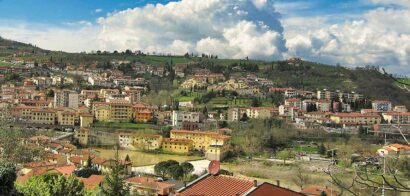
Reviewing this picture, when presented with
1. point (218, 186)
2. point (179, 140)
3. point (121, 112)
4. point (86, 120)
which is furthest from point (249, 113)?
point (218, 186)

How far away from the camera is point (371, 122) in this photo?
5453 centimetres

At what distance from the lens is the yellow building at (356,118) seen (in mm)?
53250

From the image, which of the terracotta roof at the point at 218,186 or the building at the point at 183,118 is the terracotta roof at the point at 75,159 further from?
the terracotta roof at the point at 218,186

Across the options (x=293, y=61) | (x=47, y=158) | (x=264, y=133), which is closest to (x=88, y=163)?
(x=47, y=158)

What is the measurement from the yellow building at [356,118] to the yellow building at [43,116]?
101ft

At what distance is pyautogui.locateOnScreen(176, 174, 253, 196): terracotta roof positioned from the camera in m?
6.80

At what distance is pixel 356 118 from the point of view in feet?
177

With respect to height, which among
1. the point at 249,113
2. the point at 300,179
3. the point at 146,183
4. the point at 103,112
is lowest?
the point at 300,179

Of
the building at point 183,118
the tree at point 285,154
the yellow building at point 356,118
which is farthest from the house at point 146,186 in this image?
the yellow building at point 356,118

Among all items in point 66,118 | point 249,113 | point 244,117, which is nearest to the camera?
point 66,118

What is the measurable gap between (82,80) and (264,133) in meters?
39.6

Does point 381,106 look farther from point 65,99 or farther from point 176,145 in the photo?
point 65,99

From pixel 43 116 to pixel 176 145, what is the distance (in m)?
15.5

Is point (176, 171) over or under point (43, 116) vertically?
under
